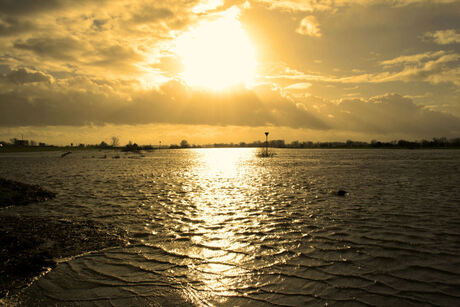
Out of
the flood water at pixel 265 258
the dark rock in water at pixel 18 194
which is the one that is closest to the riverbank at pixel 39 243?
the flood water at pixel 265 258

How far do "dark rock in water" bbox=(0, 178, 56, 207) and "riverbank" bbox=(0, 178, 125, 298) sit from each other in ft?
10.2

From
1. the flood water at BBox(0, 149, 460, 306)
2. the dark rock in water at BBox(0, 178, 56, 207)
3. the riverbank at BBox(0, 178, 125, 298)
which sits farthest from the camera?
the dark rock in water at BBox(0, 178, 56, 207)

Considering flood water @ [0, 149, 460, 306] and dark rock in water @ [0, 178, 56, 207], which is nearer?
flood water @ [0, 149, 460, 306]

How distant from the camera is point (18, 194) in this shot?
20.4m

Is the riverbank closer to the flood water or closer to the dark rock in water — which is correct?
the flood water

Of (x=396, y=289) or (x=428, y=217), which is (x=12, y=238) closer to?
(x=396, y=289)

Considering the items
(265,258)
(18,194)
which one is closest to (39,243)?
(265,258)

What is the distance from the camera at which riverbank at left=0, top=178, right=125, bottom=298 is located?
815cm

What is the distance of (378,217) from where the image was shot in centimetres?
1583

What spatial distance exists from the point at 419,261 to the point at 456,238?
4263 mm

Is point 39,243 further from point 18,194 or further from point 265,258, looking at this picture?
point 18,194

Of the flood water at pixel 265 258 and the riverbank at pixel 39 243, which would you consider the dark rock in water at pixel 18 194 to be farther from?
the riverbank at pixel 39 243

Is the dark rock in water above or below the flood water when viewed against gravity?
above

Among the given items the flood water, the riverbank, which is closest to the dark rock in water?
the flood water
